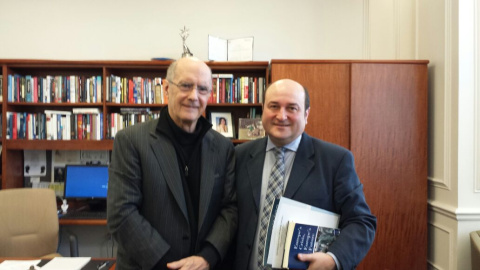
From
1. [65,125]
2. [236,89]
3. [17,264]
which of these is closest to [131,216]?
[17,264]

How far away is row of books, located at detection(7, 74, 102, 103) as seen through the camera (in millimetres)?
3191

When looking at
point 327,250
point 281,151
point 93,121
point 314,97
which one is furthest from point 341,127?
point 93,121

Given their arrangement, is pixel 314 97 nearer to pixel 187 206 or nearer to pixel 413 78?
pixel 413 78

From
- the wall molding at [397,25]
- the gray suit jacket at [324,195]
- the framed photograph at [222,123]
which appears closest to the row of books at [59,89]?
the framed photograph at [222,123]

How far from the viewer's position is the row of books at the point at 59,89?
126 inches

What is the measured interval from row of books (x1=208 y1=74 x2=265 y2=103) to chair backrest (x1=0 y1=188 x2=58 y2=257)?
5.56 feet

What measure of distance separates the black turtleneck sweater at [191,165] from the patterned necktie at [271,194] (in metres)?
0.18

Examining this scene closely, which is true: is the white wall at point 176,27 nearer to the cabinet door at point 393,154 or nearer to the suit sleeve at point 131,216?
the cabinet door at point 393,154

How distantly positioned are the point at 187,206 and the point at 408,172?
7.20 ft

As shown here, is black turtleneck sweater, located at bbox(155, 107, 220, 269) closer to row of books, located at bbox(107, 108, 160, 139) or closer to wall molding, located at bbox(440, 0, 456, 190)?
row of books, located at bbox(107, 108, 160, 139)

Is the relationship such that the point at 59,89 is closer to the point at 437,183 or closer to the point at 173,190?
the point at 173,190

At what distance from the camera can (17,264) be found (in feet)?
5.56

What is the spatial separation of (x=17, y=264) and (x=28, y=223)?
3.08ft

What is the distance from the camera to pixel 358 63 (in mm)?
2785
